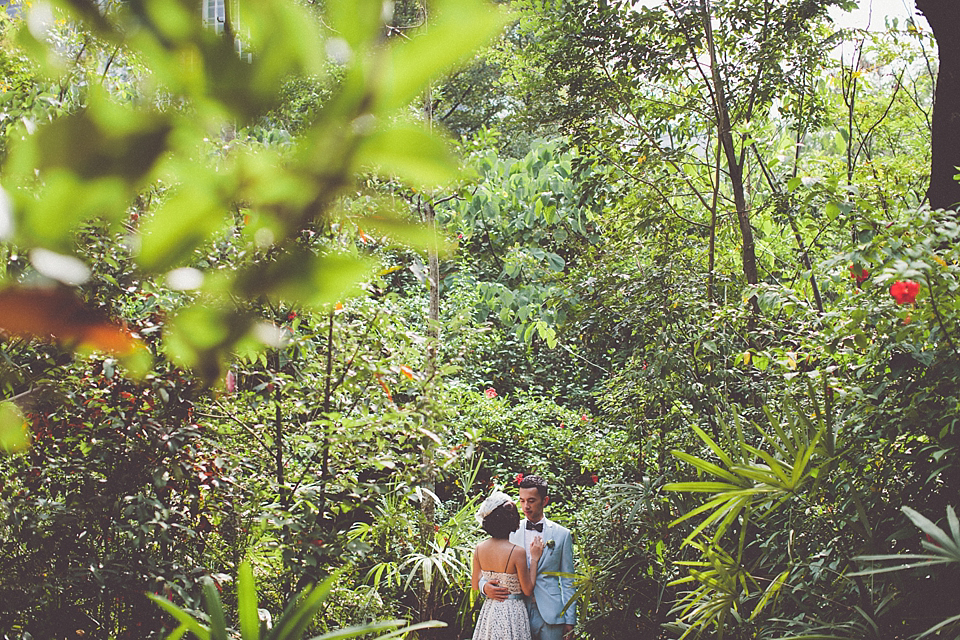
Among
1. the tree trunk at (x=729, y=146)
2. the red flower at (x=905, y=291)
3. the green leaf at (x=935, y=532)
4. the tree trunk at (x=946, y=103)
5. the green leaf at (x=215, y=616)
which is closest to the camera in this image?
the green leaf at (x=215, y=616)

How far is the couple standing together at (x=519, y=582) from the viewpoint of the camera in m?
3.88

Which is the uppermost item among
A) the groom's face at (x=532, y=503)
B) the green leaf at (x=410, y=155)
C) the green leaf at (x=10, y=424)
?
the groom's face at (x=532, y=503)

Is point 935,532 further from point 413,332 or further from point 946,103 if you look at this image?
point 413,332

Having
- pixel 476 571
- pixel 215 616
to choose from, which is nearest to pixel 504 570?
pixel 476 571

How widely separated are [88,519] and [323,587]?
2189 millimetres

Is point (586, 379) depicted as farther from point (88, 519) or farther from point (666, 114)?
point (88, 519)

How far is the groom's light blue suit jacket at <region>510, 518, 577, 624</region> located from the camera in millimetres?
3902

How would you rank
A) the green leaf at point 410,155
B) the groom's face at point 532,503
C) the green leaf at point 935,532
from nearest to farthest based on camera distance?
the green leaf at point 410,155, the green leaf at point 935,532, the groom's face at point 532,503

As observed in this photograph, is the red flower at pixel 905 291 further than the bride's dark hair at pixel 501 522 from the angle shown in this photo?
No

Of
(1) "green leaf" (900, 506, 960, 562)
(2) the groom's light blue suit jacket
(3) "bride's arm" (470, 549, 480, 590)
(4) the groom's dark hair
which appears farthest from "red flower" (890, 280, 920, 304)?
(3) "bride's arm" (470, 549, 480, 590)

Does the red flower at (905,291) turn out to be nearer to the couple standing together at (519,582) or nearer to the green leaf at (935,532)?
the green leaf at (935,532)

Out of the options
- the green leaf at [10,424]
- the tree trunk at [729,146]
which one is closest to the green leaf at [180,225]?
the green leaf at [10,424]

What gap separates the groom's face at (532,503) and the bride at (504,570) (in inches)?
6.1

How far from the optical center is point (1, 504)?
2146 millimetres
